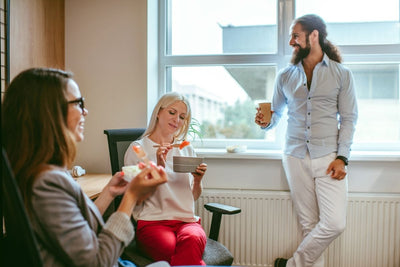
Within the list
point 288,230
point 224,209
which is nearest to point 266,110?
point 224,209

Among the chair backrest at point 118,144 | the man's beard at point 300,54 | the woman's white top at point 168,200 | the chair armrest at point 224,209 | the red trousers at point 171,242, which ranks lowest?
the red trousers at point 171,242

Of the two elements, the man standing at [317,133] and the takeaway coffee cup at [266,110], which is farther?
the takeaway coffee cup at [266,110]

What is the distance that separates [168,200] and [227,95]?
1242 mm

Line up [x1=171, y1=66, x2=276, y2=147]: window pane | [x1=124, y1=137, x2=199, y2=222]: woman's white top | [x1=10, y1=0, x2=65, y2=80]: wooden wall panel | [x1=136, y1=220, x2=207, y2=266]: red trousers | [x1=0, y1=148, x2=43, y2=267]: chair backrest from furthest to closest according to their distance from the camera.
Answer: [x1=171, y1=66, x2=276, y2=147]: window pane < [x1=10, y1=0, x2=65, y2=80]: wooden wall panel < [x1=124, y1=137, x2=199, y2=222]: woman's white top < [x1=136, y1=220, x2=207, y2=266]: red trousers < [x1=0, y1=148, x2=43, y2=267]: chair backrest

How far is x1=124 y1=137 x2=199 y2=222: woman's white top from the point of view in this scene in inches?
71.0

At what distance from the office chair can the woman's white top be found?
13 centimetres

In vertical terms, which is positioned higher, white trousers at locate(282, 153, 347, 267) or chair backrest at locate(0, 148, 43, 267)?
chair backrest at locate(0, 148, 43, 267)

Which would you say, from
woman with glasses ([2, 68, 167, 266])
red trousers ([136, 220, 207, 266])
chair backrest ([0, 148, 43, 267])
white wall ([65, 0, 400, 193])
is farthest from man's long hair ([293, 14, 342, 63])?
chair backrest ([0, 148, 43, 267])

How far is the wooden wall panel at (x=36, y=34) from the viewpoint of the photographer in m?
2.12

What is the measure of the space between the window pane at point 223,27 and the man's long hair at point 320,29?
1.87ft

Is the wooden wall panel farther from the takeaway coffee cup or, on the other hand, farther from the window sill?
the takeaway coffee cup

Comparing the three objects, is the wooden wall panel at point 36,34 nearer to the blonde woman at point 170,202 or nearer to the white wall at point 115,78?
the white wall at point 115,78

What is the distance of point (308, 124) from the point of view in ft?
7.18

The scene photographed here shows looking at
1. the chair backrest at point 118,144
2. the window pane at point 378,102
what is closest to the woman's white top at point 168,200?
the chair backrest at point 118,144
